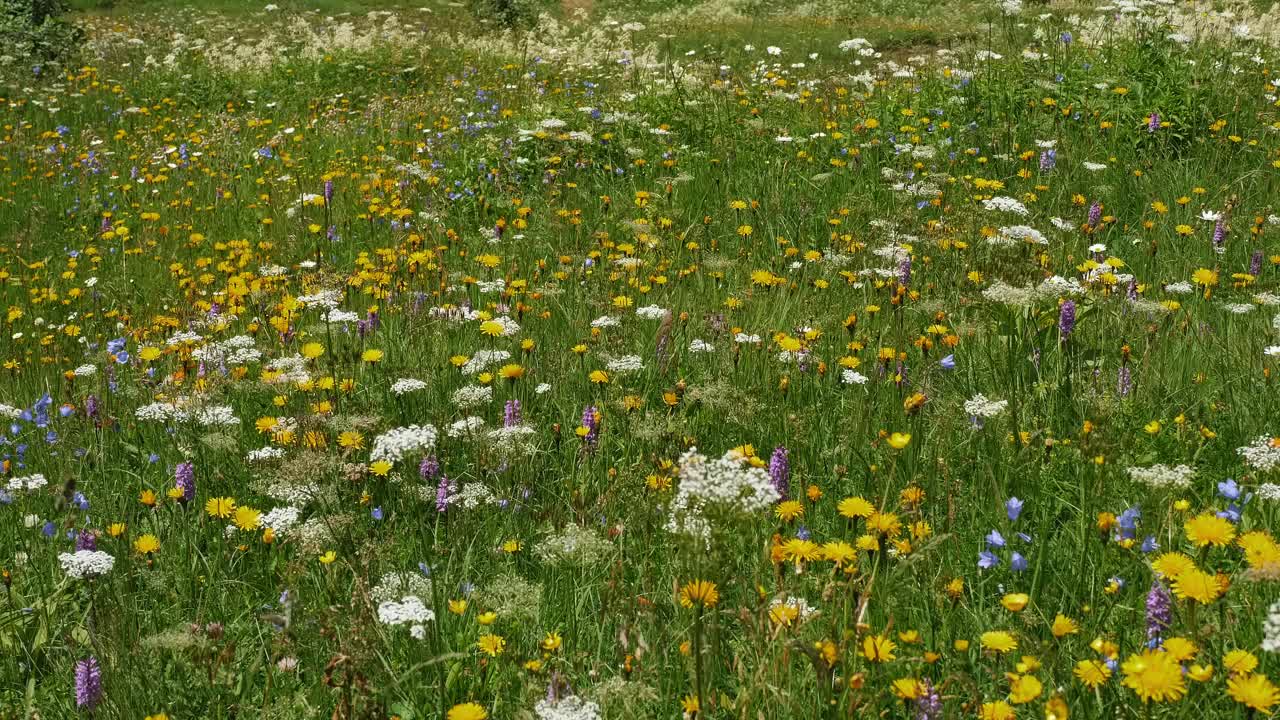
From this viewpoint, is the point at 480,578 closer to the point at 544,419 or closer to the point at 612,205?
the point at 544,419

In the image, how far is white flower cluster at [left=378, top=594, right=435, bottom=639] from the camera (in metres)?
1.85

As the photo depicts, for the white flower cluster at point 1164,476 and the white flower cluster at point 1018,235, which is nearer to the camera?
the white flower cluster at point 1164,476

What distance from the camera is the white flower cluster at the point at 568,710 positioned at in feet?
5.12

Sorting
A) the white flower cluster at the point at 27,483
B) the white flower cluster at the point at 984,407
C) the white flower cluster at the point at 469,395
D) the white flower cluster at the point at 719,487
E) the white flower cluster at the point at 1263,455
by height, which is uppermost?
the white flower cluster at the point at 719,487

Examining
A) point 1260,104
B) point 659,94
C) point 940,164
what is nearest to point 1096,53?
point 1260,104

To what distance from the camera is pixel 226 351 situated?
350cm

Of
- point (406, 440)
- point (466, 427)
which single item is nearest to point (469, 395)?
point (466, 427)

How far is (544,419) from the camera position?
3.25 m

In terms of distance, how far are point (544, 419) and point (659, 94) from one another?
4692 mm

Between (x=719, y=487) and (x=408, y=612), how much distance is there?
74 cm

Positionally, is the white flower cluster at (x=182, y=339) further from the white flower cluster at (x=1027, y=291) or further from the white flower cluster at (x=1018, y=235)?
the white flower cluster at (x=1018, y=235)

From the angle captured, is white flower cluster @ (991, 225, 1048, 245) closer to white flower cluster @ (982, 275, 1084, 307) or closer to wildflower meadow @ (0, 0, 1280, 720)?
wildflower meadow @ (0, 0, 1280, 720)

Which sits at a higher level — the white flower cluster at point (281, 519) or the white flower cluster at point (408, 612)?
the white flower cluster at point (408, 612)

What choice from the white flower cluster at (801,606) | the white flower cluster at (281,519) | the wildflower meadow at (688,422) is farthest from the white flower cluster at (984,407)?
the white flower cluster at (281,519)
